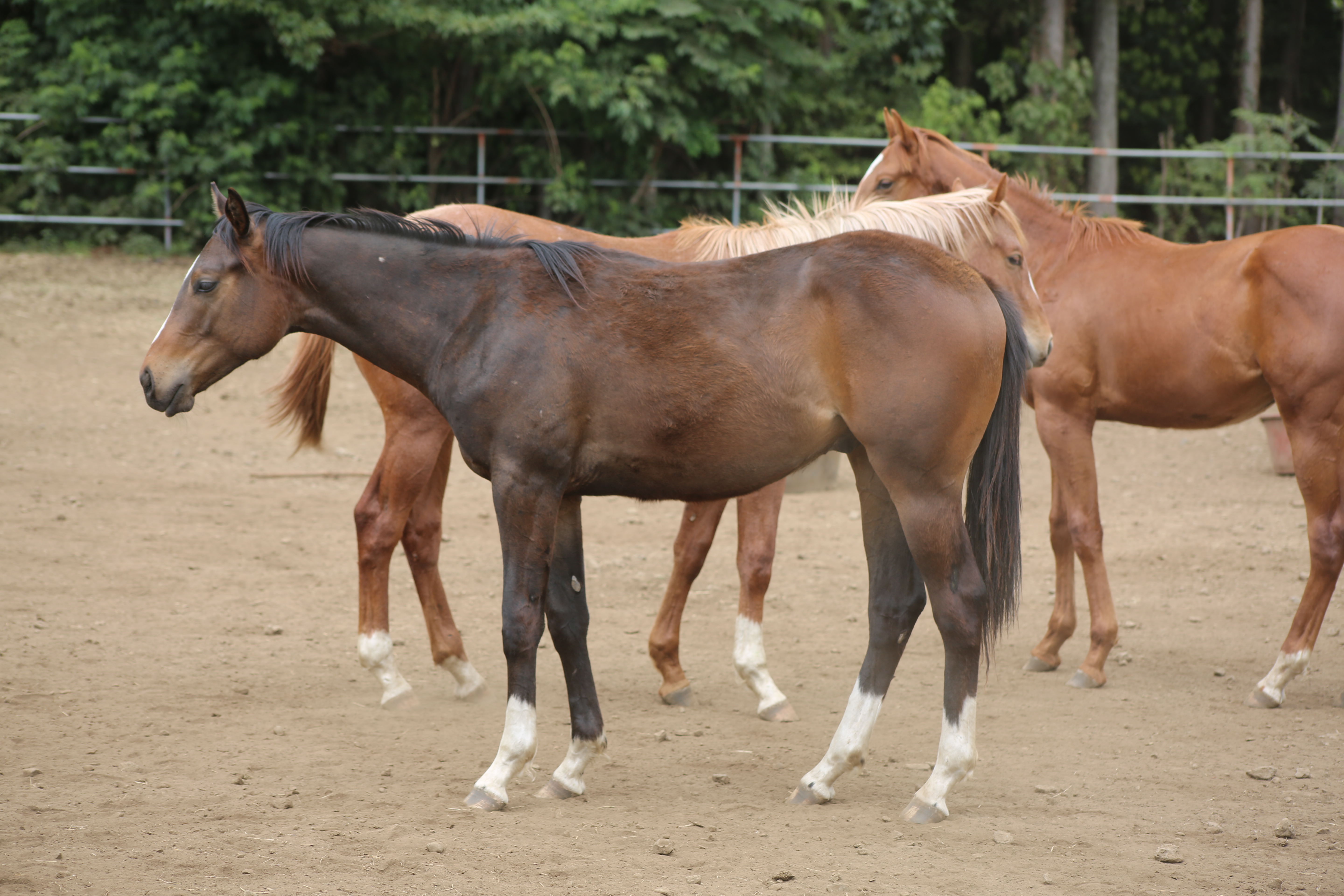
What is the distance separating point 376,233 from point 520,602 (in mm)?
1336

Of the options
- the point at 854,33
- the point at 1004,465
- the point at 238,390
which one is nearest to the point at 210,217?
the point at 238,390

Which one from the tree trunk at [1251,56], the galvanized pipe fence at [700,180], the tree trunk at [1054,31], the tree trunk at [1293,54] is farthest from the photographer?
the tree trunk at [1293,54]

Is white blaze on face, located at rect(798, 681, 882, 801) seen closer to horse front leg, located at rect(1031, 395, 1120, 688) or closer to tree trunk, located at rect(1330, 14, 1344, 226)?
horse front leg, located at rect(1031, 395, 1120, 688)

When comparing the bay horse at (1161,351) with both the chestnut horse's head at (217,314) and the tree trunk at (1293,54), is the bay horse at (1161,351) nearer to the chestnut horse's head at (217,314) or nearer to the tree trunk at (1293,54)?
the chestnut horse's head at (217,314)

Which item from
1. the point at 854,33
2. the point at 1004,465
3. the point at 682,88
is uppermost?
the point at 854,33

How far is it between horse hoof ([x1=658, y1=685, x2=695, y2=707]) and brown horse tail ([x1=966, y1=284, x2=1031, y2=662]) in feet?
5.06

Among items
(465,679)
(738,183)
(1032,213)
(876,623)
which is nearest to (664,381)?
(876,623)

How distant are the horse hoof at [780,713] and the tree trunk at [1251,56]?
16583 mm

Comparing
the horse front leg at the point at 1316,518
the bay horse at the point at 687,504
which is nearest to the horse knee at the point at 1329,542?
the horse front leg at the point at 1316,518

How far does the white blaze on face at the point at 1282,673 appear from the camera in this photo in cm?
485

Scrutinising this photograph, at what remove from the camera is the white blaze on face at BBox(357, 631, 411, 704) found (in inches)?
187

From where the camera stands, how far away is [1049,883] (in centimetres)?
316

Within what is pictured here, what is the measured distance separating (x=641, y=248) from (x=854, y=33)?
14016mm

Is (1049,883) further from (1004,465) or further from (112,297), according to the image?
(112,297)
